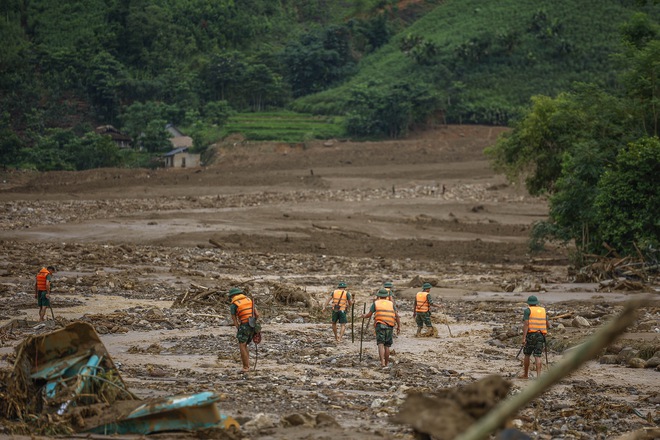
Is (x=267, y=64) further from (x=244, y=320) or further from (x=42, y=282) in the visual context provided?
(x=244, y=320)

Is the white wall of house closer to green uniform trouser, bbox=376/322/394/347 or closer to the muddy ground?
the muddy ground

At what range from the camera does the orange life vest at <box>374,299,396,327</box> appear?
15953 millimetres

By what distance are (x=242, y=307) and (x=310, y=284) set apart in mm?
14457

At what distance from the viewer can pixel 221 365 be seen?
1538 centimetres

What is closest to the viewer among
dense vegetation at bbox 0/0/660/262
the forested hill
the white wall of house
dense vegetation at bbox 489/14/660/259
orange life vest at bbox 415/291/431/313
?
orange life vest at bbox 415/291/431/313

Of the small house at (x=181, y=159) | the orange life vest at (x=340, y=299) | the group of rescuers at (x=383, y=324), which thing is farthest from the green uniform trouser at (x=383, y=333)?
the small house at (x=181, y=159)

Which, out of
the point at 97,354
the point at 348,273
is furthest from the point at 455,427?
the point at 348,273

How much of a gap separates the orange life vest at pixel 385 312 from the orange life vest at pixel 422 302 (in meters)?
3.33

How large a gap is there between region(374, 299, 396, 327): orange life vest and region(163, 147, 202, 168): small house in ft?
215

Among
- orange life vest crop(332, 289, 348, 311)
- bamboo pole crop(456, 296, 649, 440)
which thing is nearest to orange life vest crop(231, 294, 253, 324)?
orange life vest crop(332, 289, 348, 311)

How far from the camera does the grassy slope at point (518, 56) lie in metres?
95.2

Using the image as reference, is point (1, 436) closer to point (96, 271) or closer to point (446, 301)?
point (446, 301)

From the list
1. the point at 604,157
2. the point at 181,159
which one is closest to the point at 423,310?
the point at 604,157

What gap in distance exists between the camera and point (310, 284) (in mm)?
29469
